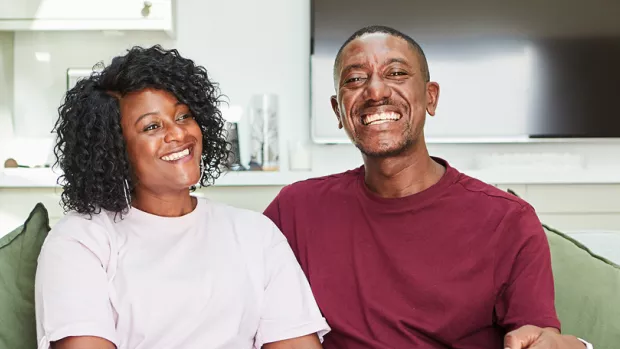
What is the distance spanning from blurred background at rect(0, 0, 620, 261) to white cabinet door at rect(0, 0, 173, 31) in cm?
20

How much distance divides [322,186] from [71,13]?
1.84m

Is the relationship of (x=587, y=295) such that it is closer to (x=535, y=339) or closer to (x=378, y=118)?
(x=535, y=339)

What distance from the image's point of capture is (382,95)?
1518 mm

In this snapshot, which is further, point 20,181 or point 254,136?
point 254,136

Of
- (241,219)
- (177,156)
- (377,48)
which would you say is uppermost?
(377,48)

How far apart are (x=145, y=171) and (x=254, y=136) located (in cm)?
182

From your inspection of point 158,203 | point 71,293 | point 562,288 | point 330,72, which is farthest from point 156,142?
point 330,72

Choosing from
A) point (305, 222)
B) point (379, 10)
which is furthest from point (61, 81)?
point (305, 222)

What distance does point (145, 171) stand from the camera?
1.40 m

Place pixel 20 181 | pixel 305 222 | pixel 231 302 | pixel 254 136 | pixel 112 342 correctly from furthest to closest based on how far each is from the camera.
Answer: pixel 254 136, pixel 20 181, pixel 305 222, pixel 231 302, pixel 112 342

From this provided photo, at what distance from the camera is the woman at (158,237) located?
1255mm

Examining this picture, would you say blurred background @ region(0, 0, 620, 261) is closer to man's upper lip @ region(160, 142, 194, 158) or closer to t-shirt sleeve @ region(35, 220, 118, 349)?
man's upper lip @ region(160, 142, 194, 158)

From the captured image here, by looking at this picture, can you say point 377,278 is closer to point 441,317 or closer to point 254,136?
point 441,317

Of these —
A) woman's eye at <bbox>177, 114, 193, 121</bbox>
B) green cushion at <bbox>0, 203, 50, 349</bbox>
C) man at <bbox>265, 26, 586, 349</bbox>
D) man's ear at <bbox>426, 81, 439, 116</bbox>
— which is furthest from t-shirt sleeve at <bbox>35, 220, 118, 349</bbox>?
man's ear at <bbox>426, 81, 439, 116</bbox>
